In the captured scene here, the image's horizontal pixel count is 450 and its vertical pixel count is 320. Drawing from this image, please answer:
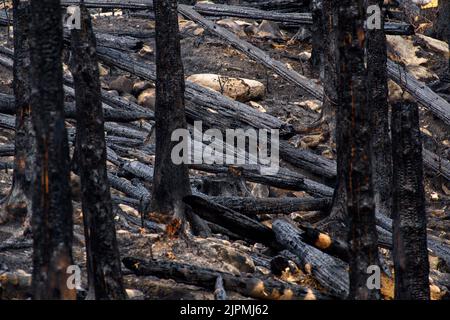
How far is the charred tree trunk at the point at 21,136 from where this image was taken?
1111 centimetres

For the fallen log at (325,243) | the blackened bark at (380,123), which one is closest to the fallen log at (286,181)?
the blackened bark at (380,123)

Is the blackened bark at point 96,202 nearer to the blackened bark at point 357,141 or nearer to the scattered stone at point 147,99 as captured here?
the blackened bark at point 357,141

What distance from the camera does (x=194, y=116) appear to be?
17.2 meters

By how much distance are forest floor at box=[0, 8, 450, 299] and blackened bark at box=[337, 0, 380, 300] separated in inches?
65.7

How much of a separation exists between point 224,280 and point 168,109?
2.95 m

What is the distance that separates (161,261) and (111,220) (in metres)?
1.45

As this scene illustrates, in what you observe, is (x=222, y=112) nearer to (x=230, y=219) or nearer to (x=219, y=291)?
(x=230, y=219)

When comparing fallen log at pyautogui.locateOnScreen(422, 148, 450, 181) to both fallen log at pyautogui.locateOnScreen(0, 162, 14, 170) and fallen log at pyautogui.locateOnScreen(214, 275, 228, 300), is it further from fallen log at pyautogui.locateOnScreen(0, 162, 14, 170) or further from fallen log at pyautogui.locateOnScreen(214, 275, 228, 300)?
fallen log at pyautogui.locateOnScreen(214, 275, 228, 300)

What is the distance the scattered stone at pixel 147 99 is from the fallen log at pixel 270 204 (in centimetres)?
542

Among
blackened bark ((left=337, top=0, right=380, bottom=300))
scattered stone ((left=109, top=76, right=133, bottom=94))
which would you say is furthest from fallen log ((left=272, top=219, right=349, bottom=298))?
scattered stone ((left=109, top=76, right=133, bottom=94))

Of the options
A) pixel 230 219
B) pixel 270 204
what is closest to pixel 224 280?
pixel 230 219

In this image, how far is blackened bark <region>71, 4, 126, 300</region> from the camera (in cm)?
858

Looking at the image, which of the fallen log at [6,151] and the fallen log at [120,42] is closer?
the fallen log at [6,151]

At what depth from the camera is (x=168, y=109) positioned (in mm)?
11891
